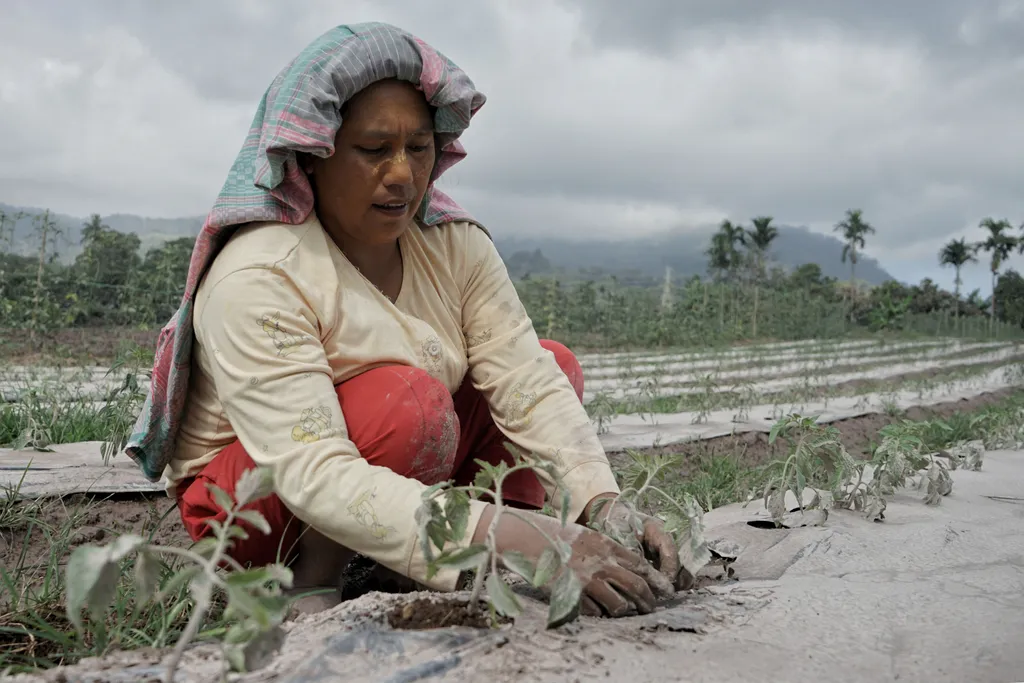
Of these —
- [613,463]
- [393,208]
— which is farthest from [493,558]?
[613,463]

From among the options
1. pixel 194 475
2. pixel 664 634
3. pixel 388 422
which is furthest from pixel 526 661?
pixel 194 475

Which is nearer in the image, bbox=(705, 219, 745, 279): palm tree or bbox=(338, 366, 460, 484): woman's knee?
bbox=(338, 366, 460, 484): woman's knee

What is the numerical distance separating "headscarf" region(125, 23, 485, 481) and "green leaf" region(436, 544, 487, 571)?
2.44 feet

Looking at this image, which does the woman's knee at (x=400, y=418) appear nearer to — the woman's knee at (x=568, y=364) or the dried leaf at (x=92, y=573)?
the woman's knee at (x=568, y=364)

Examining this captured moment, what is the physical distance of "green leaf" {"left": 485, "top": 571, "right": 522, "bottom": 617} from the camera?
1200 mm

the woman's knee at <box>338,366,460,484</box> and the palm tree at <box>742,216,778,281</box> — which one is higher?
the palm tree at <box>742,216,778,281</box>

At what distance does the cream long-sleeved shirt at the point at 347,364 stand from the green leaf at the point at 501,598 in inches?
6.6

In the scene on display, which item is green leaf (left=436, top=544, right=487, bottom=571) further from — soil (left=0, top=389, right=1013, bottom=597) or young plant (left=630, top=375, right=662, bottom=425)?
young plant (left=630, top=375, right=662, bottom=425)

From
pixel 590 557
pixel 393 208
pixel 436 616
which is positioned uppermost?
pixel 393 208

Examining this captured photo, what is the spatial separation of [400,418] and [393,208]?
1.40 feet

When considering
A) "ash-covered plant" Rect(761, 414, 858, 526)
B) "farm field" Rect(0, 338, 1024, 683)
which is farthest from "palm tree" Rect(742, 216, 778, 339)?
"ash-covered plant" Rect(761, 414, 858, 526)

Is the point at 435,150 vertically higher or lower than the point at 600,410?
higher

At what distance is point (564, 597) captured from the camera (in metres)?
1.25

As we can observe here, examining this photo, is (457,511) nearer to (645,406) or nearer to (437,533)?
(437,533)
